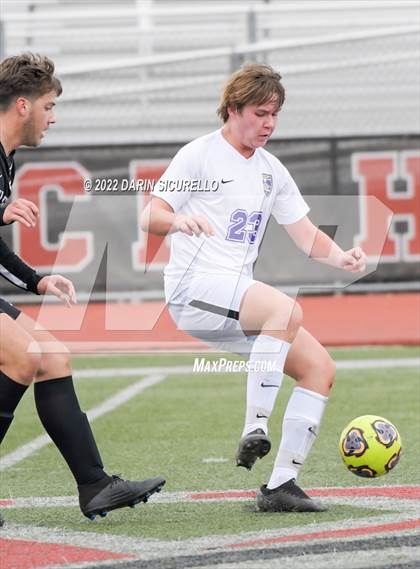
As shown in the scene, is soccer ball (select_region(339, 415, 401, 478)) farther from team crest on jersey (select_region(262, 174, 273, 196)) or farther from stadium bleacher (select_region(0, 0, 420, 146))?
stadium bleacher (select_region(0, 0, 420, 146))

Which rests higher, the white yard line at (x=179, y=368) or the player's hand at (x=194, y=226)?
the player's hand at (x=194, y=226)

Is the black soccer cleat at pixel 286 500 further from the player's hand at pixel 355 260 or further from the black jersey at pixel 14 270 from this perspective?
the black jersey at pixel 14 270

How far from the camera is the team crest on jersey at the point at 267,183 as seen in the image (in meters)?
5.77

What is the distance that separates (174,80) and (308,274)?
4.20 metres

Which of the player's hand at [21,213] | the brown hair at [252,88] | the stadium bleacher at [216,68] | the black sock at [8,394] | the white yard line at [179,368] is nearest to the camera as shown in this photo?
the player's hand at [21,213]

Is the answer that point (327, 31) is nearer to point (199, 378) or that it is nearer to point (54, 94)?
point (199, 378)

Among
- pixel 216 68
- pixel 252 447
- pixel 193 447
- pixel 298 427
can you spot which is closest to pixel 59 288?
pixel 252 447

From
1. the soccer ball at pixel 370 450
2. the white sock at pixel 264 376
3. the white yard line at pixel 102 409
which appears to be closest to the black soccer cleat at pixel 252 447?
the white sock at pixel 264 376

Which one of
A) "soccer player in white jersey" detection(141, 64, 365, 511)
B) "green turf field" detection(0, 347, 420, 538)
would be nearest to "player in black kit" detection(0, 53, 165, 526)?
"green turf field" detection(0, 347, 420, 538)

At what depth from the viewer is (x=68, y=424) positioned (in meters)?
5.18

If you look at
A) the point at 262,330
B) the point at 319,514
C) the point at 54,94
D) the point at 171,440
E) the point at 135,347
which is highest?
the point at 54,94

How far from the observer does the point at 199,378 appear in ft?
37.4

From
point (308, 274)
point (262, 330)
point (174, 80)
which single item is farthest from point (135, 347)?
point (262, 330)

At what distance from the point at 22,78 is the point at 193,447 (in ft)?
10.6
